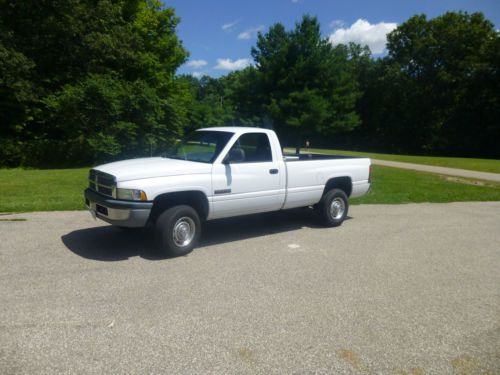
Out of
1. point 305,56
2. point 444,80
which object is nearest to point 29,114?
point 305,56

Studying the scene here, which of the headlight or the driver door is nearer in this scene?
the headlight

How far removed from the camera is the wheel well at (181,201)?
19.0 ft

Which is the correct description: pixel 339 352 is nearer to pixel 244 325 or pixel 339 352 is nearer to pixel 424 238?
pixel 244 325

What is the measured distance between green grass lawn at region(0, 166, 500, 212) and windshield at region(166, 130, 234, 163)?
354cm

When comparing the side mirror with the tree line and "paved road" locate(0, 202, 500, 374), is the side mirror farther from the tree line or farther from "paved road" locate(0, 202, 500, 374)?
the tree line

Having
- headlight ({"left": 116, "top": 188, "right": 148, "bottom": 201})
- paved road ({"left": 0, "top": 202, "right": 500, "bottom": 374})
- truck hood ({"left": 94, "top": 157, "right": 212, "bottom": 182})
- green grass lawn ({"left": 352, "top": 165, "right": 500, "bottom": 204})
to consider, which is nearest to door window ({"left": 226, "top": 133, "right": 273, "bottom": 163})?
truck hood ({"left": 94, "top": 157, "right": 212, "bottom": 182})

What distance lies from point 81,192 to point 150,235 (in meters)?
4.98

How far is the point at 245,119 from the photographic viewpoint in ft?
140

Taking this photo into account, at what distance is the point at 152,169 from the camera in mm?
5656

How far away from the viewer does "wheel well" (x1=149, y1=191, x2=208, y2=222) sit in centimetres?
578

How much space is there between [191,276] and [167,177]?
1.49 meters

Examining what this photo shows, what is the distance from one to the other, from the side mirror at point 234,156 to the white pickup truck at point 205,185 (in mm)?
16

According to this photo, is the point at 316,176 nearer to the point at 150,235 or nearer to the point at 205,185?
the point at 205,185

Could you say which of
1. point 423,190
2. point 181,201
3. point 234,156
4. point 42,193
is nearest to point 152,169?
point 181,201
